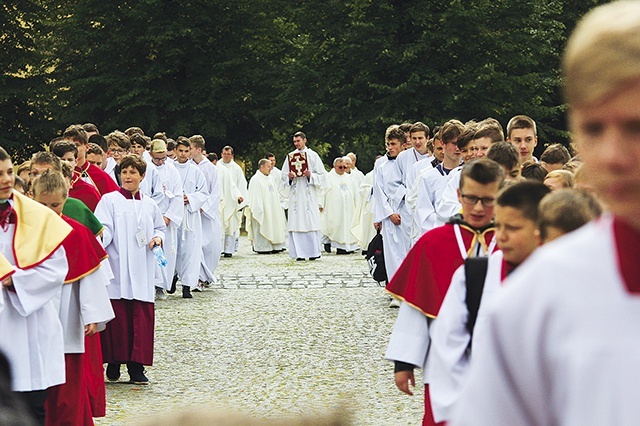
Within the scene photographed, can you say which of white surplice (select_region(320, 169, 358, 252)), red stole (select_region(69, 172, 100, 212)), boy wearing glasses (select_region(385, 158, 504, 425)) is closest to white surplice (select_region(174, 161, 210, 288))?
red stole (select_region(69, 172, 100, 212))

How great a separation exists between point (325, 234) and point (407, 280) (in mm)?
22967

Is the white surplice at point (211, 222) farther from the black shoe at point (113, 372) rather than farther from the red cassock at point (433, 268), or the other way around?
the red cassock at point (433, 268)

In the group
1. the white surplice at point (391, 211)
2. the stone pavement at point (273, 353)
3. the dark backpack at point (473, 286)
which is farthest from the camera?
the white surplice at point (391, 211)

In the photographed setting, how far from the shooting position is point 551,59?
4375 cm

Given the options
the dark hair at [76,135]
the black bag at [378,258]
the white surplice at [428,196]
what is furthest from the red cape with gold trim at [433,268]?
the black bag at [378,258]

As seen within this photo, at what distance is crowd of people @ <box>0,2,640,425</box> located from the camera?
1551 millimetres

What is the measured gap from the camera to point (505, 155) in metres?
7.02

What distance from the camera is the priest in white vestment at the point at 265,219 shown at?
28188 mm

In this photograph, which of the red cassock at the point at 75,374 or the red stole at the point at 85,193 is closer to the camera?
the red cassock at the point at 75,374

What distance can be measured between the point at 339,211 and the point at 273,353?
55.5 feet

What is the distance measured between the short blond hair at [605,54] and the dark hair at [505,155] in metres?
5.42

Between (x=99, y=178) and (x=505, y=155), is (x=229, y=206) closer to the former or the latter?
(x=99, y=178)

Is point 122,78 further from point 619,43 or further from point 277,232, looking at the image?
point 619,43

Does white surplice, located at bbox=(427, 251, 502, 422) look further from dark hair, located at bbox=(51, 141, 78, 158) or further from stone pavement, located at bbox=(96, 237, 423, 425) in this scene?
dark hair, located at bbox=(51, 141, 78, 158)
